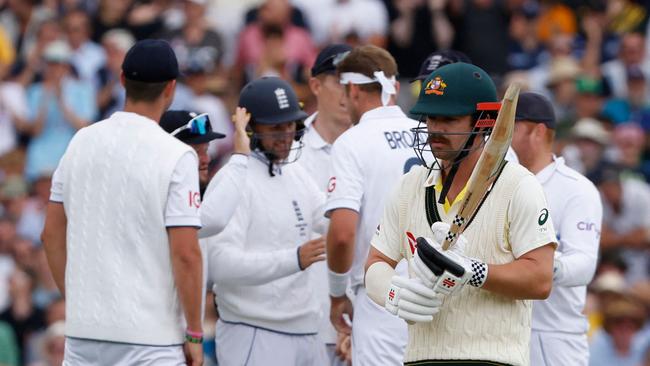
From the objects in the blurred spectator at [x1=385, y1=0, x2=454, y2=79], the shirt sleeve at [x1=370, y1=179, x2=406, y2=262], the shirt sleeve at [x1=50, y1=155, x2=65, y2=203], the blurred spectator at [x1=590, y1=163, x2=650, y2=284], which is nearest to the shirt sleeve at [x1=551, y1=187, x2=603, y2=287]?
the shirt sleeve at [x1=370, y1=179, x2=406, y2=262]

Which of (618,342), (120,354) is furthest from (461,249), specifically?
(618,342)

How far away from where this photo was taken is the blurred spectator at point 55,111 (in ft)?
48.1

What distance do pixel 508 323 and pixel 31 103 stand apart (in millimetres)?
10041

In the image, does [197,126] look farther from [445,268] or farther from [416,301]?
[445,268]

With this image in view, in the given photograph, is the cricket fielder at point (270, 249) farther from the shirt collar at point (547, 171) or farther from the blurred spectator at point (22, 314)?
the blurred spectator at point (22, 314)

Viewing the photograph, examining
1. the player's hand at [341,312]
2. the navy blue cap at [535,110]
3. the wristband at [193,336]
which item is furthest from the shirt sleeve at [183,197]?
the navy blue cap at [535,110]

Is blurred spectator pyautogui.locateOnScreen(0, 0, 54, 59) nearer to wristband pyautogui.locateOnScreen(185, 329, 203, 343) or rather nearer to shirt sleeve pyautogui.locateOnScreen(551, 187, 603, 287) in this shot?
shirt sleeve pyautogui.locateOnScreen(551, 187, 603, 287)

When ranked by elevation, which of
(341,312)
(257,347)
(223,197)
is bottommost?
(257,347)

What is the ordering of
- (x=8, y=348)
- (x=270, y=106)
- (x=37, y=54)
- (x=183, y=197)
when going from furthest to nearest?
(x=37, y=54) → (x=8, y=348) → (x=270, y=106) → (x=183, y=197)

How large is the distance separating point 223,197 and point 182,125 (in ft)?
1.79

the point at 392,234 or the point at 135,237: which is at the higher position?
Result: the point at 392,234

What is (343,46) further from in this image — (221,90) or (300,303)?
(221,90)

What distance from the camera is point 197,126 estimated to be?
7.73m

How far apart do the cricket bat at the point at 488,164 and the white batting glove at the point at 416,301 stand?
0.64 feet
